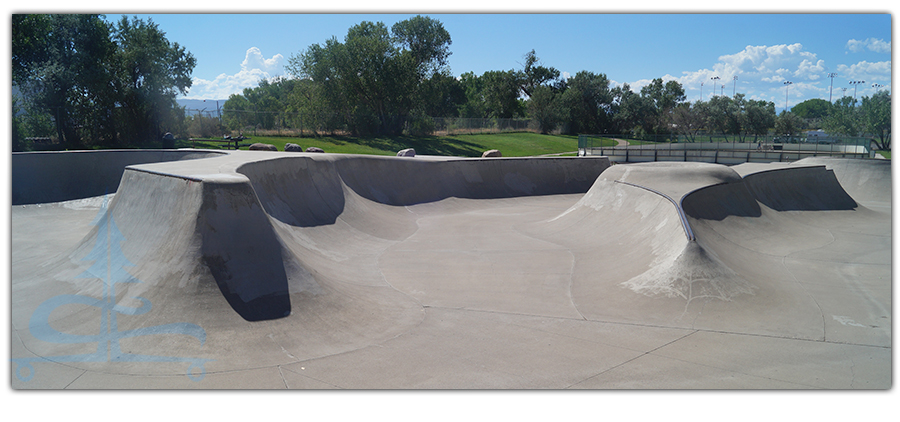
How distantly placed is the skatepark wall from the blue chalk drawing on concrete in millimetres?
12821

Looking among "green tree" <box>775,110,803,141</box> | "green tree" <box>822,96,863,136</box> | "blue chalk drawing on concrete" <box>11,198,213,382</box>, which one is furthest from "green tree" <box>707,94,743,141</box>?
"blue chalk drawing on concrete" <box>11,198,213,382</box>

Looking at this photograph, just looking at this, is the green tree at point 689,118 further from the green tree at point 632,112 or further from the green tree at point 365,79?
the green tree at point 365,79

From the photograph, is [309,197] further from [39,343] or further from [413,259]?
[39,343]

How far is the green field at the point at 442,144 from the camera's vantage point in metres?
38.0

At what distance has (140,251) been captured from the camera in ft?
26.7

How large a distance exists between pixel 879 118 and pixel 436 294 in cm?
5579

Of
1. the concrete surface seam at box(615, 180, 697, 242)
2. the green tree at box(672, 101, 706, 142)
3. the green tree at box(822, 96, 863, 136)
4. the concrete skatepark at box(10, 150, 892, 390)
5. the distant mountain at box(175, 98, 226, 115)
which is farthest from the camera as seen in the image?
the green tree at box(672, 101, 706, 142)

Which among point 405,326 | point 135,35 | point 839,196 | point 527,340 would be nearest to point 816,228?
point 839,196

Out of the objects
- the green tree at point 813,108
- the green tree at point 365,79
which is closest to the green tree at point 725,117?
the green tree at point 813,108

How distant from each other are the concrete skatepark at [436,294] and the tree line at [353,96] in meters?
16.3

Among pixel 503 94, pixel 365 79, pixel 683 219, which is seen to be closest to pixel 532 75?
pixel 503 94

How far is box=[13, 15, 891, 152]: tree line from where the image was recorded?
2767 cm

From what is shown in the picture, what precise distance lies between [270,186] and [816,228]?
53.7ft

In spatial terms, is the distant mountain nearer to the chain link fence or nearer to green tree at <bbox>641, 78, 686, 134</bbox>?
the chain link fence
